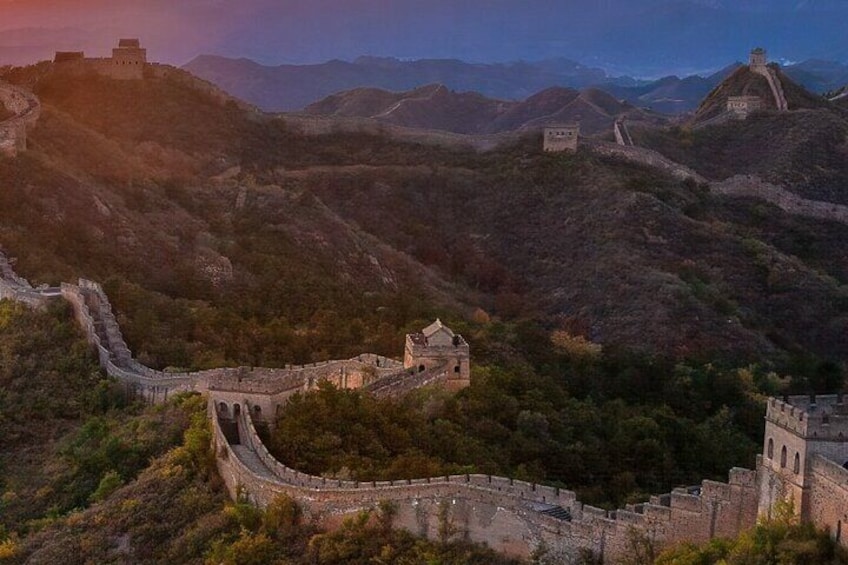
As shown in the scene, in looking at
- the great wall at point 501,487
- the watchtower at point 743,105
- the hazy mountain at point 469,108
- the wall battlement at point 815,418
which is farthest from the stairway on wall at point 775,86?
the wall battlement at point 815,418

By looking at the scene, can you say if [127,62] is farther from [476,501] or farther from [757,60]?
[476,501]

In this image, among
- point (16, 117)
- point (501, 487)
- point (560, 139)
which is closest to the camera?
point (501, 487)

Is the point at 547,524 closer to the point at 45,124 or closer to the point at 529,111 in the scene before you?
the point at 45,124

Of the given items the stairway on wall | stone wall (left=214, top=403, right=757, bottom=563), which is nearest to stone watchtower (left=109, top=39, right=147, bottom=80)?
the stairway on wall

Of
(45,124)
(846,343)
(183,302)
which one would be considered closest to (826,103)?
(846,343)

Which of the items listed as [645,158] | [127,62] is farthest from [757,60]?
[127,62]

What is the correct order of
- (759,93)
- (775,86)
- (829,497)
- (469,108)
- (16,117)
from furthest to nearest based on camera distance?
(469,108)
(775,86)
(759,93)
(16,117)
(829,497)

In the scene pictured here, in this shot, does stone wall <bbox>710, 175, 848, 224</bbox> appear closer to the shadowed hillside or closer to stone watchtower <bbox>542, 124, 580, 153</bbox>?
the shadowed hillside
